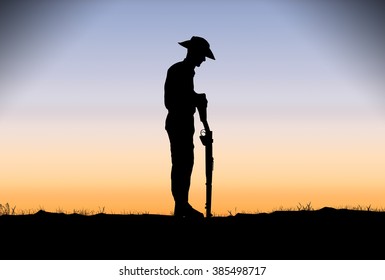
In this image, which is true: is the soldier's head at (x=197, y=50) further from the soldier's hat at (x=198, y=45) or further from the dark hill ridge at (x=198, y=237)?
the dark hill ridge at (x=198, y=237)

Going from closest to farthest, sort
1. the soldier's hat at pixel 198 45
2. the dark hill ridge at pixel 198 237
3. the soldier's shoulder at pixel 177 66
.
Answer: the dark hill ridge at pixel 198 237, the soldier's hat at pixel 198 45, the soldier's shoulder at pixel 177 66

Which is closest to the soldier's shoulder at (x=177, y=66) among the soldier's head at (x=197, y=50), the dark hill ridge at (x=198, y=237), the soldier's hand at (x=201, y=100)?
the soldier's head at (x=197, y=50)

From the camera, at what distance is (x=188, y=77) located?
613 inches

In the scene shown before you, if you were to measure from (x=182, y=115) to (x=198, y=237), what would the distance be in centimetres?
327

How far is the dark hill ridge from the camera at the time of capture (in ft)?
39.8

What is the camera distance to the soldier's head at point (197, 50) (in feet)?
50.8

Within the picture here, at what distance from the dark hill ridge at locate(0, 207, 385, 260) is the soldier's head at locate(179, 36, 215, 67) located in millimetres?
3062

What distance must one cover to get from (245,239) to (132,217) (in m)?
3.39

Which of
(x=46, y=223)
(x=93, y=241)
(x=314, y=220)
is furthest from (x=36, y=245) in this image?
(x=314, y=220)

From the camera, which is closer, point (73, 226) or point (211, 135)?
point (73, 226)

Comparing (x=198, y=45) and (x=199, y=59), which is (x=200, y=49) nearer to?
(x=198, y=45)

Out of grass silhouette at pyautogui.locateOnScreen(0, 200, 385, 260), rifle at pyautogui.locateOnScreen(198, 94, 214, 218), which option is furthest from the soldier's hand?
grass silhouette at pyautogui.locateOnScreen(0, 200, 385, 260)
